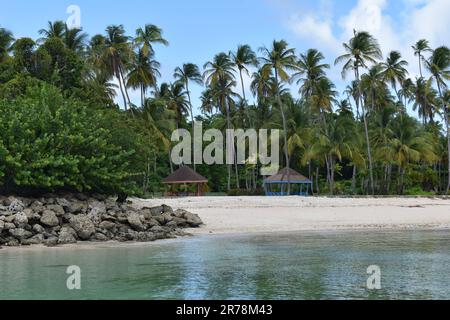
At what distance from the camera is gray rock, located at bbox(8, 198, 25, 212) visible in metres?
21.3

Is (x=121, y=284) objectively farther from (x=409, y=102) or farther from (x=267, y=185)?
(x=409, y=102)

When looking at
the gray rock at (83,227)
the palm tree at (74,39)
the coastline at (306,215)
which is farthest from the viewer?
the palm tree at (74,39)

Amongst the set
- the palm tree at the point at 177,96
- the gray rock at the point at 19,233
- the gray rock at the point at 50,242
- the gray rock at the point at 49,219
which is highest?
the palm tree at the point at 177,96

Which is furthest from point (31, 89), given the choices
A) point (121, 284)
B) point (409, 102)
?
point (409, 102)

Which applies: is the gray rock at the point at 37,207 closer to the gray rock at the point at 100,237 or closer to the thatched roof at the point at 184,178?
the gray rock at the point at 100,237

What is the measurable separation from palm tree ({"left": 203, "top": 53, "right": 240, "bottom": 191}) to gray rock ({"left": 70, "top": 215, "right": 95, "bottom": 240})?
32742 millimetres

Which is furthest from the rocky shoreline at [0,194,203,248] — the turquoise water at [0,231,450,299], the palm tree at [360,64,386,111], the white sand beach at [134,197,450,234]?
the palm tree at [360,64,386,111]

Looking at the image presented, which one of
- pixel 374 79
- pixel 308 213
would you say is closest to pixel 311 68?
pixel 374 79

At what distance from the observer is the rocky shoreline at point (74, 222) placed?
20328 mm

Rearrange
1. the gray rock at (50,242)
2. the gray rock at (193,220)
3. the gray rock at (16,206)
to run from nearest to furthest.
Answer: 1. the gray rock at (50,242)
2. the gray rock at (16,206)
3. the gray rock at (193,220)

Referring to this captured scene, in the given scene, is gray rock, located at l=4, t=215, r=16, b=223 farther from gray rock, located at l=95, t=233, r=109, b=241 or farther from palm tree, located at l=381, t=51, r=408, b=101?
palm tree, located at l=381, t=51, r=408, b=101

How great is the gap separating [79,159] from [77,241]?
4.84 meters

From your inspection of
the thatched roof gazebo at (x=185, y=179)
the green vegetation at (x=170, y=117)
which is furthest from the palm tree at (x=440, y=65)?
the thatched roof gazebo at (x=185, y=179)

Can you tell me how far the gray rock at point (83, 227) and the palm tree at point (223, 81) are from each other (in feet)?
107
